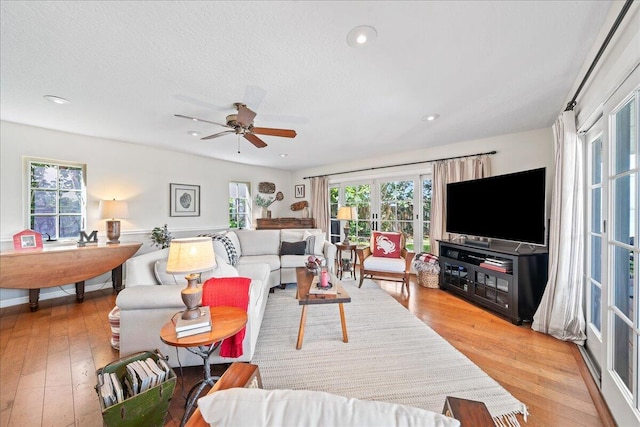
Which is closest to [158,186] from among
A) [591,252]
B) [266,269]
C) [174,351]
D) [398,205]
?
[266,269]

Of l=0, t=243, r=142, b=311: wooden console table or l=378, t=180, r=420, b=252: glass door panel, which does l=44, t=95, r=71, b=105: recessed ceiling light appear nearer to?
l=0, t=243, r=142, b=311: wooden console table

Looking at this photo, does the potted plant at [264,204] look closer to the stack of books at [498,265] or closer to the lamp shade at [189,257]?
the lamp shade at [189,257]

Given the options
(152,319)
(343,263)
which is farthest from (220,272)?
(343,263)

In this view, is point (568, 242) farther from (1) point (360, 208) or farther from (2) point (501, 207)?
(1) point (360, 208)

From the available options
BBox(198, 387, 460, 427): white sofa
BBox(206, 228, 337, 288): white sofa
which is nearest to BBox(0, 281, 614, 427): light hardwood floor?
BBox(198, 387, 460, 427): white sofa

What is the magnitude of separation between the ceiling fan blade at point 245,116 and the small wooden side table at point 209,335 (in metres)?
1.64

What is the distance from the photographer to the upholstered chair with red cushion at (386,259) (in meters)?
3.53

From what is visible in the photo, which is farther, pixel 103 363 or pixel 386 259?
pixel 386 259

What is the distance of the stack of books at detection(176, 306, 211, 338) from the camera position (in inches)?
54.7

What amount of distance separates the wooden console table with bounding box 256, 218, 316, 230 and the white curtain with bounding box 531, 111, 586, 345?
4238 mm

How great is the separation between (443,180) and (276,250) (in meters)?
3.01

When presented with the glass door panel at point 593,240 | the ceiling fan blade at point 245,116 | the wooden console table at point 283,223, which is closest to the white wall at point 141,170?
the wooden console table at point 283,223

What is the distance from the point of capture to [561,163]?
2.28 metres

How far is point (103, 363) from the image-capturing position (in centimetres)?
193
